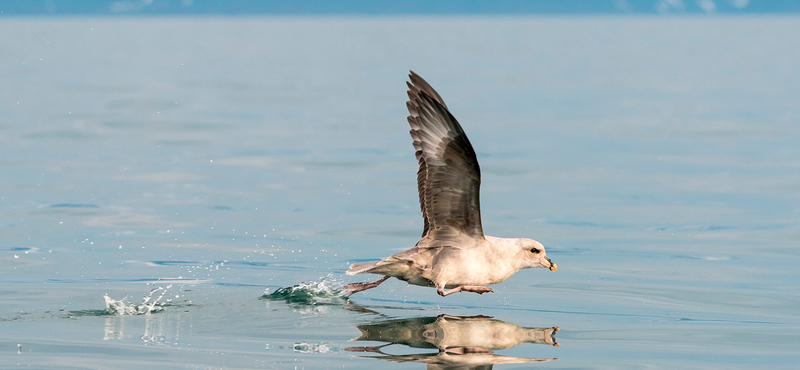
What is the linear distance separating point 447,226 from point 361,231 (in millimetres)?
5324

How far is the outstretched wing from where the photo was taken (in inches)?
397

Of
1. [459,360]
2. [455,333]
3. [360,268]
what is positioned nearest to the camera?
[459,360]

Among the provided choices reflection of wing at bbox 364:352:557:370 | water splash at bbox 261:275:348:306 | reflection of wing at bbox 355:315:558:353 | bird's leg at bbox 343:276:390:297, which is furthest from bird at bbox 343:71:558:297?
reflection of wing at bbox 364:352:557:370

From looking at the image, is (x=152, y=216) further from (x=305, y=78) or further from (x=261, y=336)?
(x=305, y=78)

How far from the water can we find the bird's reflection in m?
0.04

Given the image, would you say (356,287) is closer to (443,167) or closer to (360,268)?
(360,268)

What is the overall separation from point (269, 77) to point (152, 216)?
3699 centimetres

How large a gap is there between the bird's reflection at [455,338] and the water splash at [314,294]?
50.6 inches

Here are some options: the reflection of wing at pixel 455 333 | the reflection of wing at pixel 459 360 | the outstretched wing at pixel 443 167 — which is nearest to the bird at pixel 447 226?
the outstretched wing at pixel 443 167

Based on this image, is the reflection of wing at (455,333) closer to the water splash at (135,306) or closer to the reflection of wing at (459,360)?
the reflection of wing at (459,360)

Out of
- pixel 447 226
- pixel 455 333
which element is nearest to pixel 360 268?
pixel 447 226

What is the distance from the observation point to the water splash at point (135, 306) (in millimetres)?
10945

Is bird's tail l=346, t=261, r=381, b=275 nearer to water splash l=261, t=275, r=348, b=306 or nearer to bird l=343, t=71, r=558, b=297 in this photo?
bird l=343, t=71, r=558, b=297

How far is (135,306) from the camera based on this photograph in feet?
36.7
